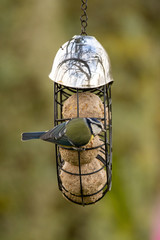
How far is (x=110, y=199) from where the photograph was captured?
101 inches

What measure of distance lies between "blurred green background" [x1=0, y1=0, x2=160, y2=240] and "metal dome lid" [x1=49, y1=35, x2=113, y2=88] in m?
1.20

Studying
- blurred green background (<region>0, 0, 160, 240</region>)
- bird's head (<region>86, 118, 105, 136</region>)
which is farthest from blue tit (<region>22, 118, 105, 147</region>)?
blurred green background (<region>0, 0, 160, 240</region>)

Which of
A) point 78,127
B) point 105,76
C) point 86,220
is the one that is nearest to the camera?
point 78,127

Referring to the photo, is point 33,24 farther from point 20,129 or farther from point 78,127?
point 78,127

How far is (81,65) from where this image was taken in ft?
3.87

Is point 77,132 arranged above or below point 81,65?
below

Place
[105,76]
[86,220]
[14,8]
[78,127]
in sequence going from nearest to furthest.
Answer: [78,127]
[105,76]
[14,8]
[86,220]

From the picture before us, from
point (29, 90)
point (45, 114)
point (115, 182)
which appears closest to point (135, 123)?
point (115, 182)

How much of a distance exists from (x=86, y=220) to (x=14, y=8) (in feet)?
6.27

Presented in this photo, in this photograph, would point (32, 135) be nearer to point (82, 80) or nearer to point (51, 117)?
point (82, 80)

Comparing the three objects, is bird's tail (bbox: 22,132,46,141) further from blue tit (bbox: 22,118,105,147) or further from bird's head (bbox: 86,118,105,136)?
bird's head (bbox: 86,118,105,136)

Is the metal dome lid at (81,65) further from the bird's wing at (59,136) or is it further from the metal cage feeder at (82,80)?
the bird's wing at (59,136)

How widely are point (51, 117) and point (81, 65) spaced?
130 cm

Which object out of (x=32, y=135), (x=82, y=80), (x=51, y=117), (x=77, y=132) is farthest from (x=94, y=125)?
(x=51, y=117)
